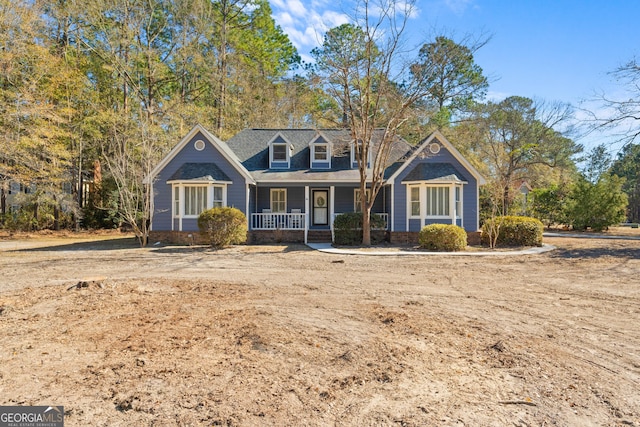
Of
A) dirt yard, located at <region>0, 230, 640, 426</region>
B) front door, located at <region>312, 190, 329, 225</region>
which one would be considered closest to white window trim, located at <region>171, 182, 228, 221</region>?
front door, located at <region>312, 190, 329, 225</region>

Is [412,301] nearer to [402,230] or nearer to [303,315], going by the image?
[303,315]

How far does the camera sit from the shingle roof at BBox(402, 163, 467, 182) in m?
17.0

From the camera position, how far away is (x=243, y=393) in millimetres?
3262

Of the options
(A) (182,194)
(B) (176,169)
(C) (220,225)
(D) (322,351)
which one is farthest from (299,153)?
(D) (322,351)

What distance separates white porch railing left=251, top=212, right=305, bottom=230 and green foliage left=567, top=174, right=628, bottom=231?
64.8ft

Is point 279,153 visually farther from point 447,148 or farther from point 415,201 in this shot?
point 447,148

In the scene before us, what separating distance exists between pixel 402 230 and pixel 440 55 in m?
7.93

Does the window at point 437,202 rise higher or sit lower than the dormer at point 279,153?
lower

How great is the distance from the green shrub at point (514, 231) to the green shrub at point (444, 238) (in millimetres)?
1797

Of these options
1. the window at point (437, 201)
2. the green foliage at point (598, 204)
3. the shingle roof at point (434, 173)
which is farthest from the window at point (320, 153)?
the green foliage at point (598, 204)

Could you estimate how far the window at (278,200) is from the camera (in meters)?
19.8

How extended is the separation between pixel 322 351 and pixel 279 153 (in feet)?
54.1

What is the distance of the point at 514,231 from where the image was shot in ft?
53.2

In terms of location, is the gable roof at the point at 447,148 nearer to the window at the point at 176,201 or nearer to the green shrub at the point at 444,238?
the green shrub at the point at 444,238
